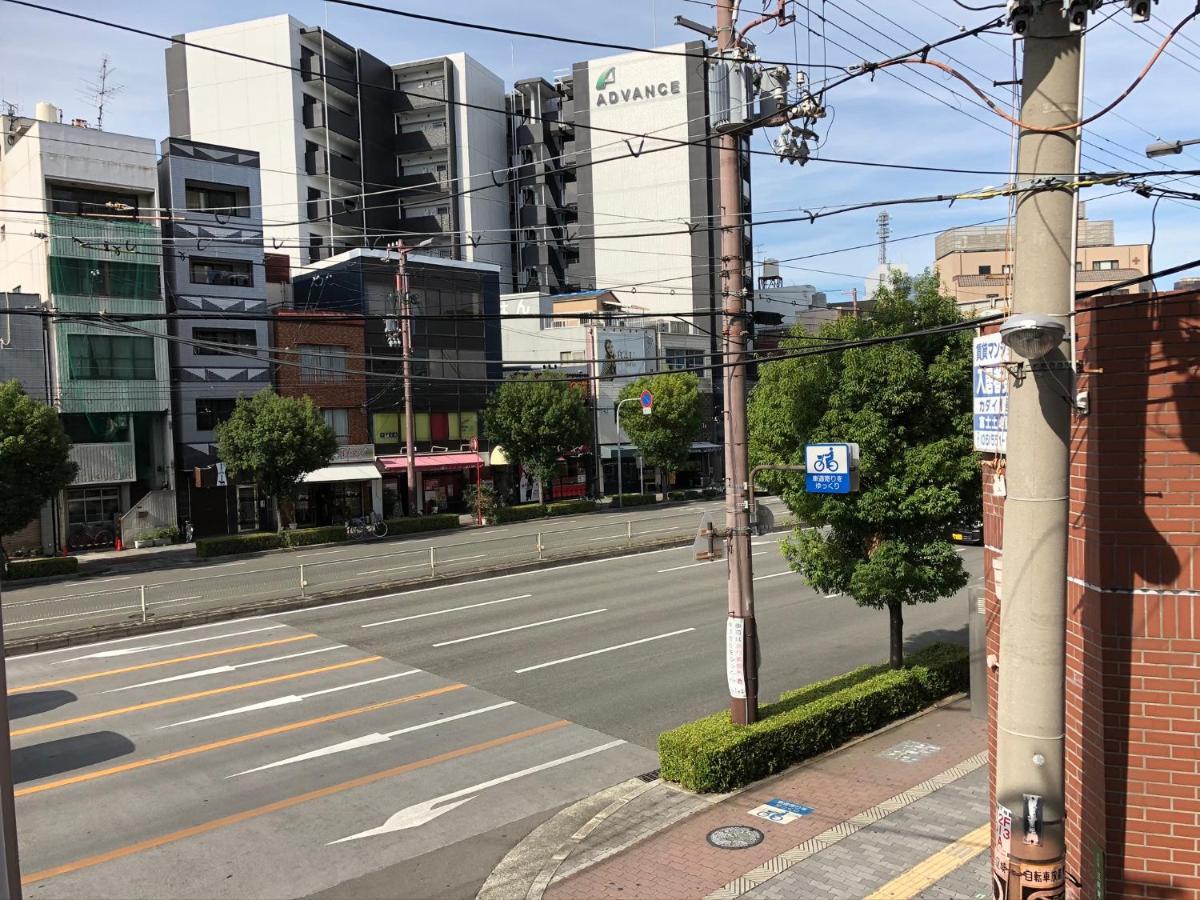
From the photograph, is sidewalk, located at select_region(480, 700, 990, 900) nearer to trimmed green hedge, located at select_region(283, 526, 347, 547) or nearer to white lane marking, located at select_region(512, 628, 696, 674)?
white lane marking, located at select_region(512, 628, 696, 674)

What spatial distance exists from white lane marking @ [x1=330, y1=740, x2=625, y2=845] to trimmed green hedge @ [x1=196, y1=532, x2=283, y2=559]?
1081 inches

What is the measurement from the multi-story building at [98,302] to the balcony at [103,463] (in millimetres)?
42

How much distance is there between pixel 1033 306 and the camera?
411 cm

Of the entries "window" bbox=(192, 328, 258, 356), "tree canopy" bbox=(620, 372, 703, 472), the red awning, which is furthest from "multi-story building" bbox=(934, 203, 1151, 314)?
"window" bbox=(192, 328, 258, 356)

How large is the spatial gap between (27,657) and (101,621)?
7.94 ft

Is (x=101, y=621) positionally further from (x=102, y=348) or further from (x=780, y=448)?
(x=102, y=348)

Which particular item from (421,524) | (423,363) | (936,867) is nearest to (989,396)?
(936,867)

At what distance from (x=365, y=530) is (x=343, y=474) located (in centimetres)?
405

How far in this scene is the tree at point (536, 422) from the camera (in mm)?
45125

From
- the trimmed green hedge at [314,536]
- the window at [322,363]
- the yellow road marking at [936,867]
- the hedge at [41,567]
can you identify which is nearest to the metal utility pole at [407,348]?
the window at [322,363]

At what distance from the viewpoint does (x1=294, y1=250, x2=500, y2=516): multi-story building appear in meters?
45.9

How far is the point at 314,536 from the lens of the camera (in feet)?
124

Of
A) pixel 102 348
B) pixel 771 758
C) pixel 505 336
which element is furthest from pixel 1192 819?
pixel 505 336

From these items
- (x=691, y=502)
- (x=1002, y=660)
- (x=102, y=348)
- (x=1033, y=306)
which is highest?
(x=102, y=348)
